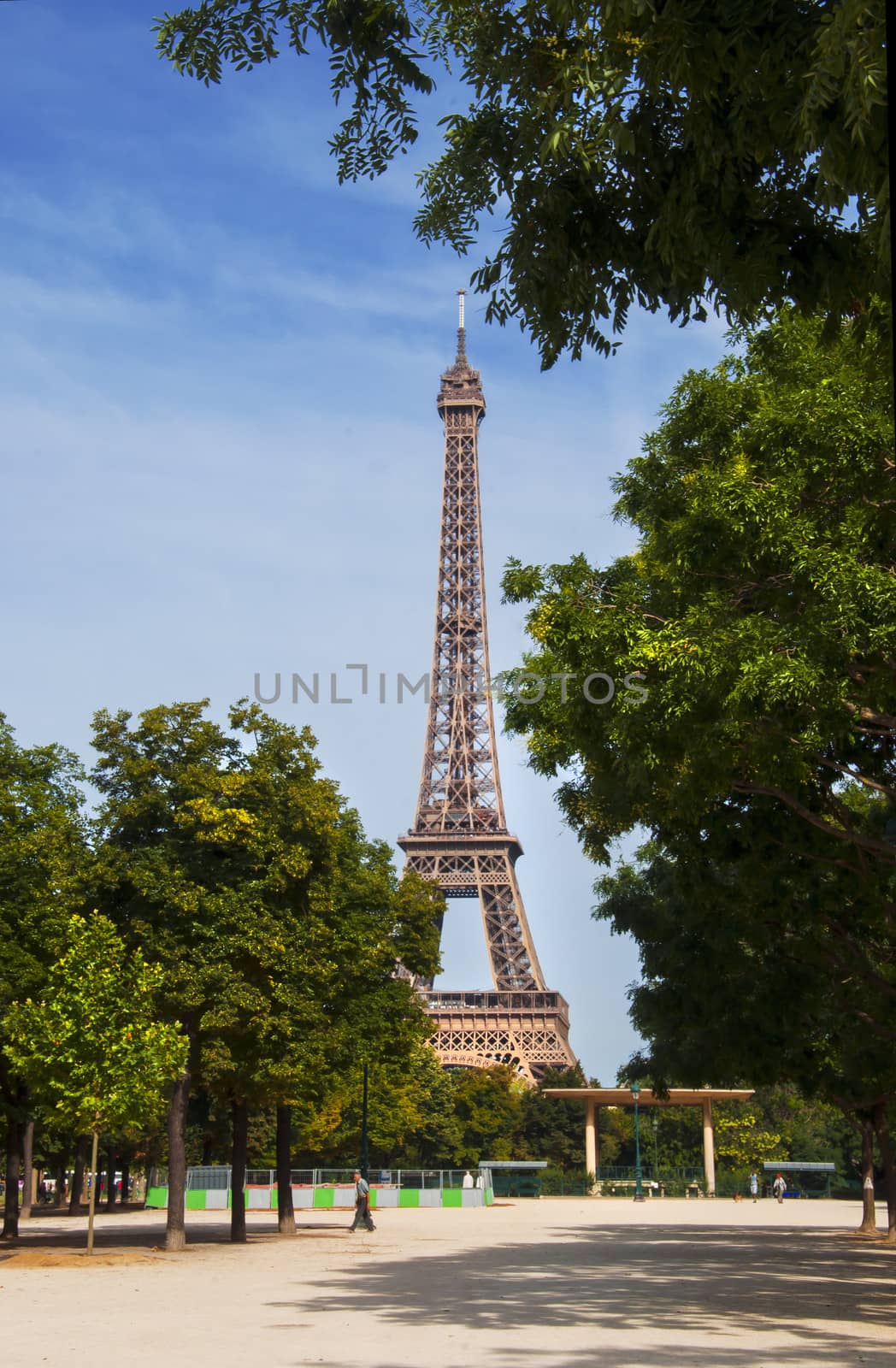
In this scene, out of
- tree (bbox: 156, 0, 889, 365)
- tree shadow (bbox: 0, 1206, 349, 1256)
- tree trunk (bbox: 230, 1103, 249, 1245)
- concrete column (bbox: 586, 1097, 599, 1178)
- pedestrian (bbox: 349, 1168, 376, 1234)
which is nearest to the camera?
tree (bbox: 156, 0, 889, 365)

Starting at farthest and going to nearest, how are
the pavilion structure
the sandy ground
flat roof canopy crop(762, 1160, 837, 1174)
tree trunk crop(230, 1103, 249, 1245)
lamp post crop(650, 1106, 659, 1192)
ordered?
lamp post crop(650, 1106, 659, 1192)
flat roof canopy crop(762, 1160, 837, 1174)
the pavilion structure
tree trunk crop(230, 1103, 249, 1245)
the sandy ground

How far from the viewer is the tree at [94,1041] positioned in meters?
25.8

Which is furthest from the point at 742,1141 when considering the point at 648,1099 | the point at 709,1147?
the point at 648,1099

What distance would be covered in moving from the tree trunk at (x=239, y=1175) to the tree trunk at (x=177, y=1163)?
284 centimetres

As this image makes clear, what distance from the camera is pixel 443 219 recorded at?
422 inches

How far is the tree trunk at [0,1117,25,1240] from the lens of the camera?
31172 millimetres

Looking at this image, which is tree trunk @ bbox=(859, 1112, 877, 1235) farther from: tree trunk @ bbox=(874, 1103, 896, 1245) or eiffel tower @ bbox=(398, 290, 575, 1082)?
eiffel tower @ bbox=(398, 290, 575, 1082)

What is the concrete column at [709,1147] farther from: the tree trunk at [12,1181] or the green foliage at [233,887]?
the tree trunk at [12,1181]

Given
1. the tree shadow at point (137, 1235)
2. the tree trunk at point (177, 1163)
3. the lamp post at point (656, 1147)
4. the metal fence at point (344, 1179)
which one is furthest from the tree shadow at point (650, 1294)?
the lamp post at point (656, 1147)

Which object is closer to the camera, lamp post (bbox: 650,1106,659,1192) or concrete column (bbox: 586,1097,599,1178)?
concrete column (bbox: 586,1097,599,1178)

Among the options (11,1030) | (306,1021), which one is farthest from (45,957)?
(306,1021)

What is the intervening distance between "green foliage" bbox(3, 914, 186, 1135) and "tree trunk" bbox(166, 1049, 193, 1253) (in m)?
2.08

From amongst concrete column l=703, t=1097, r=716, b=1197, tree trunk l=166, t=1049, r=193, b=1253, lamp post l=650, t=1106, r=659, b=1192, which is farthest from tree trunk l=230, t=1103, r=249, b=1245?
lamp post l=650, t=1106, r=659, b=1192

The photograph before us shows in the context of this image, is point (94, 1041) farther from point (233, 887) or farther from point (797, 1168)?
point (797, 1168)
